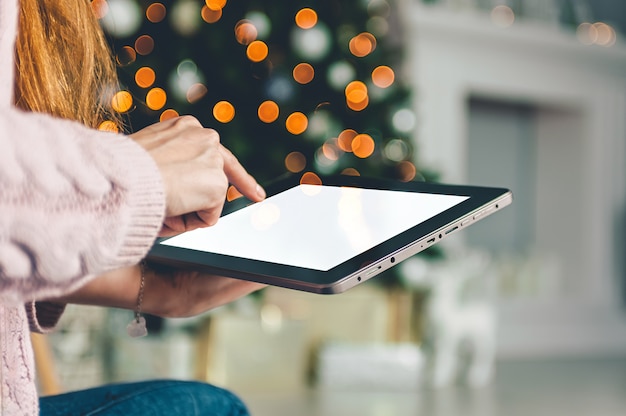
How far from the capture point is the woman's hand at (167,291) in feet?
2.60

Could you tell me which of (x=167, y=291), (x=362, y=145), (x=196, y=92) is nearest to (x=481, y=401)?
(x=362, y=145)

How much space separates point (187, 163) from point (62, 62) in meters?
0.31

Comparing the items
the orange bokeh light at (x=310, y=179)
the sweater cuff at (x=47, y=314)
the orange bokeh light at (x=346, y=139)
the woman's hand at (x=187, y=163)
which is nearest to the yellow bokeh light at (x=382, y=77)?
the orange bokeh light at (x=346, y=139)

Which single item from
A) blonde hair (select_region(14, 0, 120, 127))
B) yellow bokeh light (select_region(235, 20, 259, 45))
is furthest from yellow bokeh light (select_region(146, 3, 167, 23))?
blonde hair (select_region(14, 0, 120, 127))

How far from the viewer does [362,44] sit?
2.78 meters

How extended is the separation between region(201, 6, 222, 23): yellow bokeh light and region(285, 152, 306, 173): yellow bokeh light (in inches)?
19.7

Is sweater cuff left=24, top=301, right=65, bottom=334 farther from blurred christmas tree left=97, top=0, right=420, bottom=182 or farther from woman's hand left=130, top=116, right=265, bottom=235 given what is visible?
blurred christmas tree left=97, top=0, right=420, bottom=182

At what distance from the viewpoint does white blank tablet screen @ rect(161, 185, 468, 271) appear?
65 centimetres

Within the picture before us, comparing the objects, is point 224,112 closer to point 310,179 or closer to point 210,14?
point 210,14

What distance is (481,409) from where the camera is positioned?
2156 mm

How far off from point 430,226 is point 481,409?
1640 millimetres

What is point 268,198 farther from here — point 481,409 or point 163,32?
point 163,32

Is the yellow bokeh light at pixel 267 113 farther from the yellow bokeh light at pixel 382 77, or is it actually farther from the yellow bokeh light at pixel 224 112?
the yellow bokeh light at pixel 382 77

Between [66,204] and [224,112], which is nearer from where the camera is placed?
[66,204]
